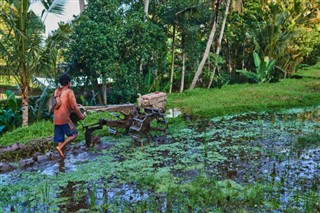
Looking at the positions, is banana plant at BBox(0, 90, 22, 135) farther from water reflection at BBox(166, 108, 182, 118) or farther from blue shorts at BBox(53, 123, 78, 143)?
blue shorts at BBox(53, 123, 78, 143)

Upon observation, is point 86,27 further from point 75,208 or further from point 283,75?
point 283,75

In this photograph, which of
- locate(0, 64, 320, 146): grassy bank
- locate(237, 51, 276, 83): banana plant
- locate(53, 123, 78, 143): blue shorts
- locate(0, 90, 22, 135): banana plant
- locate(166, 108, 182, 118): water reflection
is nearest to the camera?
locate(53, 123, 78, 143): blue shorts

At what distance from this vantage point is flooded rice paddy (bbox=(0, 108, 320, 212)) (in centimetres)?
469

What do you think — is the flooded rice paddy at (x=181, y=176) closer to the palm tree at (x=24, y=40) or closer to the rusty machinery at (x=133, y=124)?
the rusty machinery at (x=133, y=124)

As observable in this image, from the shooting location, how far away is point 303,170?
19.4 feet

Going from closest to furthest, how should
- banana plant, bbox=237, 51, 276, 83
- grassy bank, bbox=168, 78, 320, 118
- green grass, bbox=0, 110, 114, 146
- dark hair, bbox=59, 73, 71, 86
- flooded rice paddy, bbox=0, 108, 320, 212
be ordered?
→ flooded rice paddy, bbox=0, 108, 320, 212
dark hair, bbox=59, 73, 71, 86
green grass, bbox=0, 110, 114, 146
grassy bank, bbox=168, 78, 320, 118
banana plant, bbox=237, 51, 276, 83

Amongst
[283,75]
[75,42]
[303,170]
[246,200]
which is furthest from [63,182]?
[283,75]

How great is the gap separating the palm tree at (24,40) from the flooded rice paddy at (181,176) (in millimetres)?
3348

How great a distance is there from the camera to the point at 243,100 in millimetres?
12922

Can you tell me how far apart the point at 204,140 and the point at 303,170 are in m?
2.44

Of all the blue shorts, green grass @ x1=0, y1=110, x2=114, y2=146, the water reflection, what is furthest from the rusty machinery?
the water reflection

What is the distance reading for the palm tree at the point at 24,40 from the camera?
30.5 ft

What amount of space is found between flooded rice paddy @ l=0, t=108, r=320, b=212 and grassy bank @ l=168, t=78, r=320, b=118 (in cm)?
285

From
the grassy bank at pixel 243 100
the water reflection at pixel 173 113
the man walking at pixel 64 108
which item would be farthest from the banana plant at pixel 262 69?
the man walking at pixel 64 108
